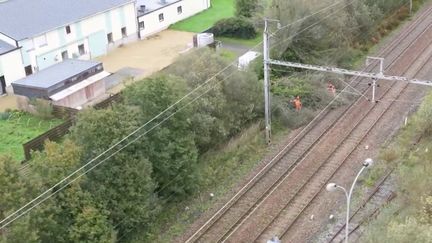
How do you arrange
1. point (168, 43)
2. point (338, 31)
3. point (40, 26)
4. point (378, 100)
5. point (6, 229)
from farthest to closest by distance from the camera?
point (168, 43), point (40, 26), point (338, 31), point (378, 100), point (6, 229)

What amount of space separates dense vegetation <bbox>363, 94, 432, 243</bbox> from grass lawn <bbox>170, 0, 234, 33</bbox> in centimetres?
2731

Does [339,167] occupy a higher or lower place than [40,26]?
lower

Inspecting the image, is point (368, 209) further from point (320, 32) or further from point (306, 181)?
point (320, 32)

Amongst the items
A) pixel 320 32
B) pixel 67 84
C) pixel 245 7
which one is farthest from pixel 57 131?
pixel 245 7

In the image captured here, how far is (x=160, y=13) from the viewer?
176 feet

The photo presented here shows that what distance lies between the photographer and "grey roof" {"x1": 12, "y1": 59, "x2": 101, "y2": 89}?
37.8 meters

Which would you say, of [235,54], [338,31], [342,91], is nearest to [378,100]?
[342,91]

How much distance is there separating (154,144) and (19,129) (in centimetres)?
1435

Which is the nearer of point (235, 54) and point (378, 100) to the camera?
point (378, 100)

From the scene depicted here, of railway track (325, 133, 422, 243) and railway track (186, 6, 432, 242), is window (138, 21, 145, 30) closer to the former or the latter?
railway track (186, 6, 432, 242)

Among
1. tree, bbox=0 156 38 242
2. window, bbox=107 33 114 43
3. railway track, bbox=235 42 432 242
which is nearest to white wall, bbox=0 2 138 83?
window, bbox=107 33 114 43

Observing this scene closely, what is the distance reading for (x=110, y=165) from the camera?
22.5m

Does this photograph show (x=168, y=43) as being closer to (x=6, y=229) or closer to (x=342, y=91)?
(x=342, y=91)

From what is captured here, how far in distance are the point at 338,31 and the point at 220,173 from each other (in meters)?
15.8
